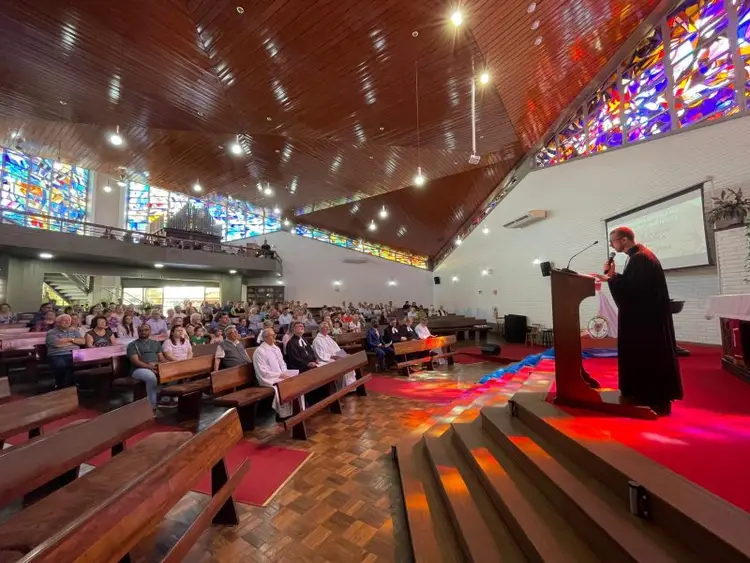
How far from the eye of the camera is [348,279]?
53.4ft

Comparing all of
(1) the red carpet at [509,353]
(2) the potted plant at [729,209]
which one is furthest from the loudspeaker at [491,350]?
(2) the potted plant at [729,209]

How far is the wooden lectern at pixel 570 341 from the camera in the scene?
7.85ft

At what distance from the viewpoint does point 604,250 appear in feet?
23.5

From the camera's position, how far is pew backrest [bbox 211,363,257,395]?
Result: 11.1 feet

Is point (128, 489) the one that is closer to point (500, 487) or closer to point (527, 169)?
point (500, 487)

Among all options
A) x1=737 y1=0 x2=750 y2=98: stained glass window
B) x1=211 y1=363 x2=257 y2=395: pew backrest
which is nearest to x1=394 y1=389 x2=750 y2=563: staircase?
x1=211 y1=363 x2=257 y2=395: pew backrest

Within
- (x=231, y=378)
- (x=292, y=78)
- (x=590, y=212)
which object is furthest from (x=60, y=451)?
(x=590, y=212)

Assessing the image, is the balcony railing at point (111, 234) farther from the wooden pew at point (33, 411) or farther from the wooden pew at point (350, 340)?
the wooden pew at point (33, 411)

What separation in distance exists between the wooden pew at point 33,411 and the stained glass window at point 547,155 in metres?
9.64

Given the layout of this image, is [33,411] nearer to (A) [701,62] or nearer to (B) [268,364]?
(B) [268,364]

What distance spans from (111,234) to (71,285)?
3.89m

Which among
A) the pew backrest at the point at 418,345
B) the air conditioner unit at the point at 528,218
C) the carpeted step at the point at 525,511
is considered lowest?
the carpeted step at the point at 525,511

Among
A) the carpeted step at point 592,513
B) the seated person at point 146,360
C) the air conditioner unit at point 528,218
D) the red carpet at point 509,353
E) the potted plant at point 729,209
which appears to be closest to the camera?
the carpeted step at point 592,513

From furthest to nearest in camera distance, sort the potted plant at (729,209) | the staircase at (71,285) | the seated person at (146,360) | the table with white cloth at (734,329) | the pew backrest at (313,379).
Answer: the staircase at (71,285) → the potted plant at (729,209) → the seated person at (146,360) → the pew backrest at (313,379) → the table with white cloth at (734,329)
